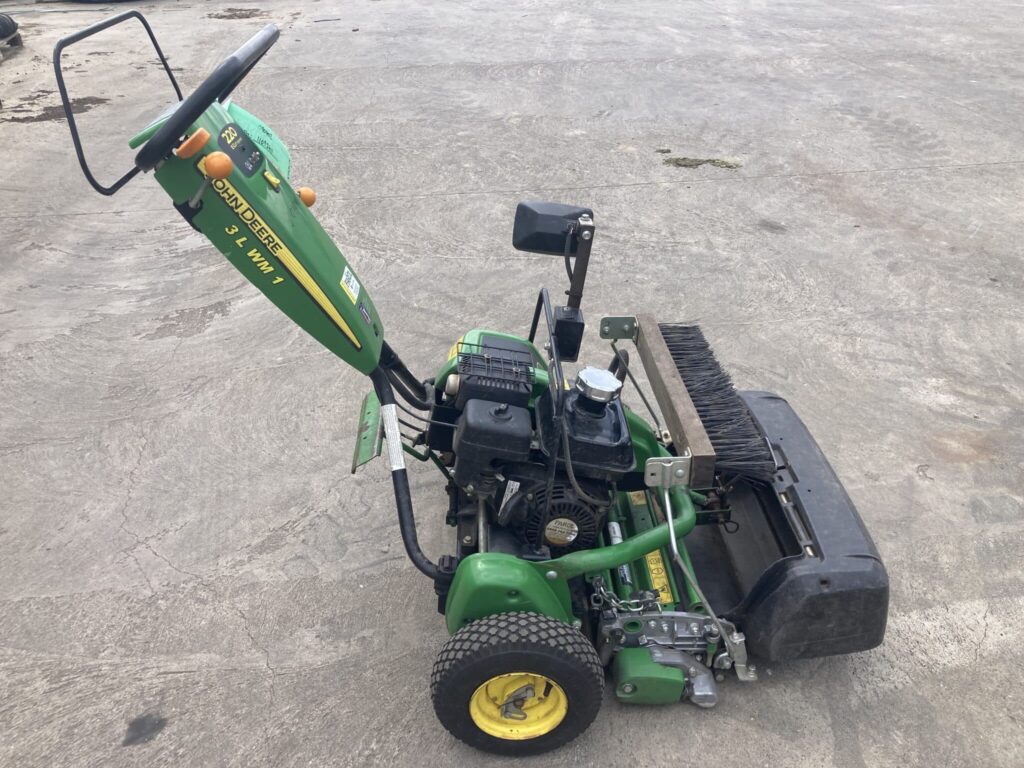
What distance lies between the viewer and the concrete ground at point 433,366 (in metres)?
2.96

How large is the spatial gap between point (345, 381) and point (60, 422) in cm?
163

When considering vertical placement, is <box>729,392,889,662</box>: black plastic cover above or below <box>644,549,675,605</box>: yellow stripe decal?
above

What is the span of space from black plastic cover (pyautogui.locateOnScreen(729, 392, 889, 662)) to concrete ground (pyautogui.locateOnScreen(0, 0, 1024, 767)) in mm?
367

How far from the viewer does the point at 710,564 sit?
3256mm

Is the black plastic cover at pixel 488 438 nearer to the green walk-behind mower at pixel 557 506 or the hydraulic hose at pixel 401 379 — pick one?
the green walk-behind mower at pixel 557 506

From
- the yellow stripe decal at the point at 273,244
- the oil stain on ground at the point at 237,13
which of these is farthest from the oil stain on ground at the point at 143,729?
the oil stain on ground at the point at 237,13

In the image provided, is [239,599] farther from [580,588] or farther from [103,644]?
[580,588]

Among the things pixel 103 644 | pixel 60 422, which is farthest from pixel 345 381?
pixel 103 644

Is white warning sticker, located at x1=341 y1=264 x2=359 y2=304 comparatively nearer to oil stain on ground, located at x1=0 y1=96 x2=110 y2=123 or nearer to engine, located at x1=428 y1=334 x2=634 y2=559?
engine, located at x1=428 y1=334 x2=634 y2=559

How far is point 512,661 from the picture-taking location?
2502 mm

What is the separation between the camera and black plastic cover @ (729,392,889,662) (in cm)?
268

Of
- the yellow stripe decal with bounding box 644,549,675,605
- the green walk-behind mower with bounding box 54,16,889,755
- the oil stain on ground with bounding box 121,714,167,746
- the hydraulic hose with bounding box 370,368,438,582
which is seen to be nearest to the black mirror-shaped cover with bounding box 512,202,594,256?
the green walk-behind mower with bounding box 54,16,889,755

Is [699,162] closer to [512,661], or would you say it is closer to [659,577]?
[659,577]

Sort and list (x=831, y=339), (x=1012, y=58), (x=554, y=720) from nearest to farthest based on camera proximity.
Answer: (x=554, y=720) → (x=831, y=339) → (x=1012, y=58)
